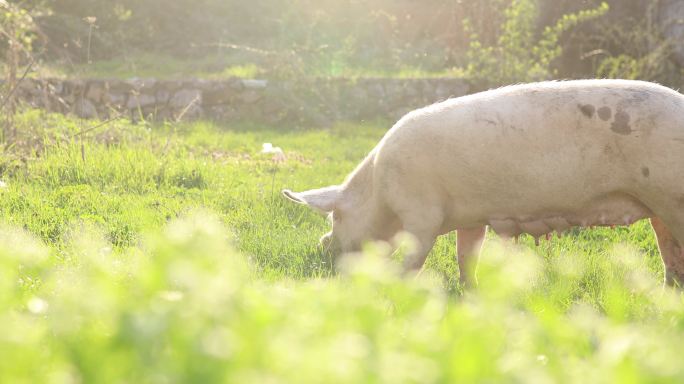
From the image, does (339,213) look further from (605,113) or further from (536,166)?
(605,113)

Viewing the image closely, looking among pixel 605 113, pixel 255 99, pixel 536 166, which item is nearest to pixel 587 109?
pixel 605 113

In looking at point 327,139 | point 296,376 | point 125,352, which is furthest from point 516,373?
point 327,139

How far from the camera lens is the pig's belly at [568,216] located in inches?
154

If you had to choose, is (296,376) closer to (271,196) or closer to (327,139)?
(271,196)

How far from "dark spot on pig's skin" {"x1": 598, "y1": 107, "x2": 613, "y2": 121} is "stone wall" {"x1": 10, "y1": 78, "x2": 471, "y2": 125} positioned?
350 inches

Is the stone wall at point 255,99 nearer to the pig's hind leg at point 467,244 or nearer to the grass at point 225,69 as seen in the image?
the grass at point 225,69

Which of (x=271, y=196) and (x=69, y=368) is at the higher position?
(x=69, y=368)

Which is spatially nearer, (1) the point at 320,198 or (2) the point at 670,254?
(2) the point at 670,254

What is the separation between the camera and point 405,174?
14.1 ft

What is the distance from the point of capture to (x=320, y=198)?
480 centimetres

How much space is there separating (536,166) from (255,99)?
9604 mm

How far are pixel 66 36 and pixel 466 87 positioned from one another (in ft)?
28.9

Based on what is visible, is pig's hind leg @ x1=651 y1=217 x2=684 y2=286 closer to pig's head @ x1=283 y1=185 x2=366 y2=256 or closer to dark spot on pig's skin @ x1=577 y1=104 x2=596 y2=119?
dark spot on pig's skin @ x1=577 y1=104 x2=596 y2=119

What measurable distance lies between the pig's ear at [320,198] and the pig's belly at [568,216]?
2.66 ft
